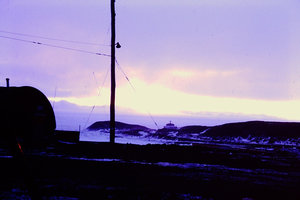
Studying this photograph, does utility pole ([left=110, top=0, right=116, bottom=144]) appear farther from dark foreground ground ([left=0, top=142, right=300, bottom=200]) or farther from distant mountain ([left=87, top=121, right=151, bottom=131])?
distant mountain ([left=87, top=121, right=151, bottom=131])

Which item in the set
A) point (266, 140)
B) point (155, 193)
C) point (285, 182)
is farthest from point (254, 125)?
point (155, 193)

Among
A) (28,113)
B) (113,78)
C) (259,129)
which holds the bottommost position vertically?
(259,129)

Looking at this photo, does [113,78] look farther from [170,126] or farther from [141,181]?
[170,126]

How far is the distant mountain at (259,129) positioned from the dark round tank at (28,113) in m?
34.1

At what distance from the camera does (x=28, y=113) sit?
2272cm

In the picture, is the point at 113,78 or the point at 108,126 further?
the point at 108,126

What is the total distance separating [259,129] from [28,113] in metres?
38.4

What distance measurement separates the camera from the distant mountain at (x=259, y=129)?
45.4m

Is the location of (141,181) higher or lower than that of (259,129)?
lower

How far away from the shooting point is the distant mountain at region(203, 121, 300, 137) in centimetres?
4544

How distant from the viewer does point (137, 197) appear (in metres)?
8.16

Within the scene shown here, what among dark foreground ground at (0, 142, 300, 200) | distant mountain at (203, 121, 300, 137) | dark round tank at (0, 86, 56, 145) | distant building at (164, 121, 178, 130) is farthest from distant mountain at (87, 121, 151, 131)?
dark foreground ground at (0, 142, 300, 200)

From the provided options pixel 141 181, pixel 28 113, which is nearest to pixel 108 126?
pixel 28 113

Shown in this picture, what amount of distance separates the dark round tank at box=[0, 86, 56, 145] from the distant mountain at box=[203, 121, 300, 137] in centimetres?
3413
